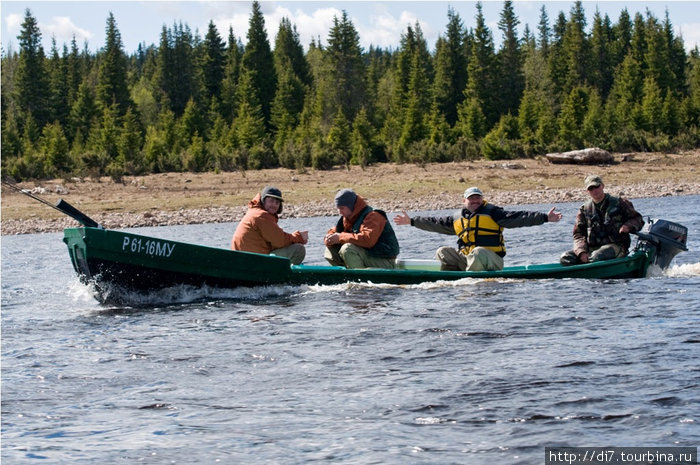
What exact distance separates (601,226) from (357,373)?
18.8 feet

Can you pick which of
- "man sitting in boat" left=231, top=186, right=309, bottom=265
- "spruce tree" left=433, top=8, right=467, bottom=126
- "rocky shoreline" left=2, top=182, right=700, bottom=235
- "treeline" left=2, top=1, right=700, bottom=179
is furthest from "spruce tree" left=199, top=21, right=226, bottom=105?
"man sitting in boat" left=231, top=186, right=309, bottom=265

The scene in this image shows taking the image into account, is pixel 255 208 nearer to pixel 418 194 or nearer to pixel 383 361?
pixel 383 361

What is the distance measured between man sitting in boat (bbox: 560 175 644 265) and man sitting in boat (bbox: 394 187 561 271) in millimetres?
652

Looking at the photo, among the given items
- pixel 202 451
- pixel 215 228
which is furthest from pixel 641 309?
pixel 215 228

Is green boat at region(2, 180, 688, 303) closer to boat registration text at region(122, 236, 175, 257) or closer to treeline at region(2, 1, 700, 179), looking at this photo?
boat registration text at region(122, 236, 175, 257)

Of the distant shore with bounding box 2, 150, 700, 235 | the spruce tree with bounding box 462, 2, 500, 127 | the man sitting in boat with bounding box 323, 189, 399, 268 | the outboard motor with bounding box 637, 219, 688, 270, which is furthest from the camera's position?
the spruce tree with bounding box 462, 2, 500, 127

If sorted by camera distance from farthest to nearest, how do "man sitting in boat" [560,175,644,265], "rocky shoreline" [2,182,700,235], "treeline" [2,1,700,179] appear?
"treeline" [2,1,700,179] → "rocky shoreline" [2,182,700,235] → "man sitting in boat" [560,175,644,265]

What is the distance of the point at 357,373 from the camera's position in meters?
7.67

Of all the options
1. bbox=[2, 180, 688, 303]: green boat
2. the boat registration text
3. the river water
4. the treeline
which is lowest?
the river water

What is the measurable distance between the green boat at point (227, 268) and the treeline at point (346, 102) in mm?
27888

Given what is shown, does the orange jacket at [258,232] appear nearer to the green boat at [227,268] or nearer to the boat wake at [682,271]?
the green boat at [227,268]

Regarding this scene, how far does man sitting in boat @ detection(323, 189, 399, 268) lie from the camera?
12.0 meters

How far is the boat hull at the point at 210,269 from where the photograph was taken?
11.3 meters

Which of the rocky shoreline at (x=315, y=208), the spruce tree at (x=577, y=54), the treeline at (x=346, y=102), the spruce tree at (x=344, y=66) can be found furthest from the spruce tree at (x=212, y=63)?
the rocky shoreline at (x=315, y=208)
